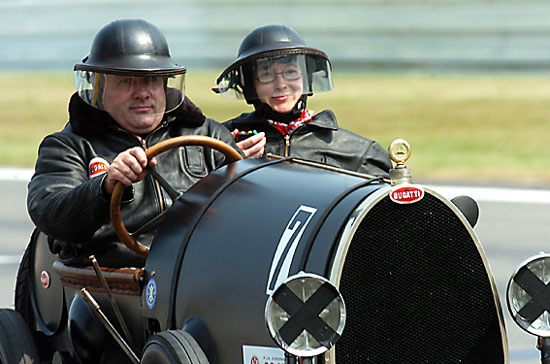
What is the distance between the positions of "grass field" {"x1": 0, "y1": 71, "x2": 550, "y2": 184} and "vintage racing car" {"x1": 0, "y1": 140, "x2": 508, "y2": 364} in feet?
32.8

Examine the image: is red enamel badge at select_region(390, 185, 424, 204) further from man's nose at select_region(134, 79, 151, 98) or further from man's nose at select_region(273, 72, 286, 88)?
man's nose at select_region(273, 72, 286, 88)

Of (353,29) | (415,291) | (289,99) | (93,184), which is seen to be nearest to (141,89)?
(93,184)

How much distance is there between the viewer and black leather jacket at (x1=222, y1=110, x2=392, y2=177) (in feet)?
17.0

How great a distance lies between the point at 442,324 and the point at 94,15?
2164 cm

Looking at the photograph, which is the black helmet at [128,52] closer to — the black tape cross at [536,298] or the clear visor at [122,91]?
the clear visor at [122,91]

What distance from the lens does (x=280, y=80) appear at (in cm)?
507

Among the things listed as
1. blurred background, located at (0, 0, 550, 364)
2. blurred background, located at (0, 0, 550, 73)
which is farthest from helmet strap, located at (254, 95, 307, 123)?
blurred background, located at (0, 0, 550, 73)

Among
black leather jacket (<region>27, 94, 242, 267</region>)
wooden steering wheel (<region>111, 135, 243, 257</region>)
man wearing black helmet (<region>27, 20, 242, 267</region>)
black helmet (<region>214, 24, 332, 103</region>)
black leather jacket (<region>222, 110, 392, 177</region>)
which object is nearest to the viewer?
wooden steering wheel (<region>111, 135, 243, 257</region>)

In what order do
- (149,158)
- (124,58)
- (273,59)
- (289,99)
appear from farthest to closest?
(289,99) < (273,59) < (124,58) < (149,158)

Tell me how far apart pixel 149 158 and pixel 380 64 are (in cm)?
1796

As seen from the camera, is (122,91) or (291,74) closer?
(122,91)

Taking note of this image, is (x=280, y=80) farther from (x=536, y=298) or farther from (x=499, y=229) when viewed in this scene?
(x=499, y=229)

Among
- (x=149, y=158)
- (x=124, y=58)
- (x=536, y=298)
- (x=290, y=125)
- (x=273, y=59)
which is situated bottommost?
(x=536, y=298)

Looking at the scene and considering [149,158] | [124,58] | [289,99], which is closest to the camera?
[149,158]
